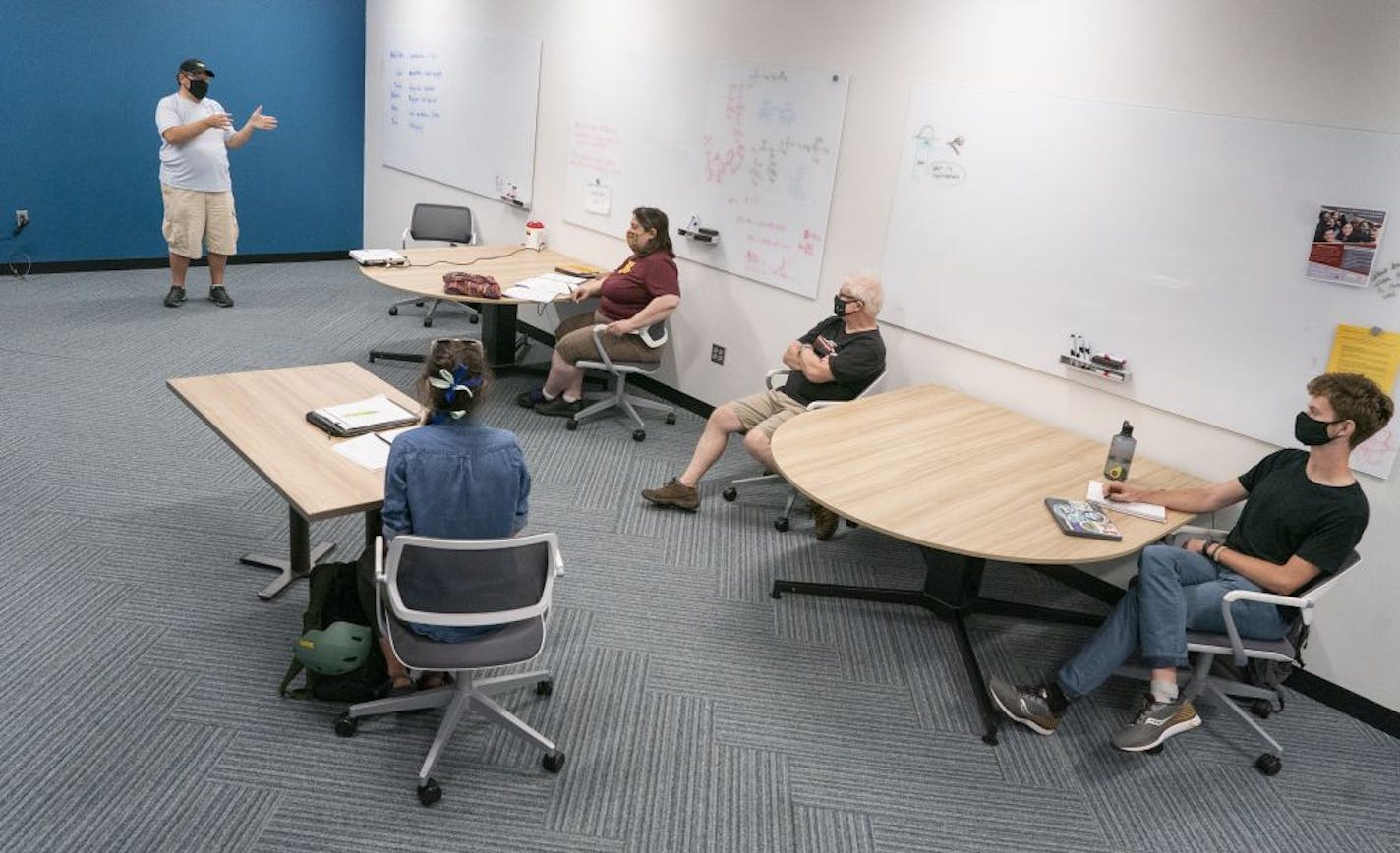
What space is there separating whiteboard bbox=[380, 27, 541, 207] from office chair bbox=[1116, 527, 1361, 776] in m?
4.78

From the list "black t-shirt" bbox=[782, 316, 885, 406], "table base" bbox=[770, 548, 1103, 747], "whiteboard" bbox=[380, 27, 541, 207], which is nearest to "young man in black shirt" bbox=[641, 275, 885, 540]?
"black t-shirt" bbox=[782, 316, 885, 406]

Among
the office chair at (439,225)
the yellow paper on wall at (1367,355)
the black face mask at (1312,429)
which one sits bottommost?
the office chair at (439,225)

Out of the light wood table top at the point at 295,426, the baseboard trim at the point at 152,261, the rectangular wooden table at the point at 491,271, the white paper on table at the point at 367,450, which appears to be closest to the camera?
the light wood table top at the point at 295,426

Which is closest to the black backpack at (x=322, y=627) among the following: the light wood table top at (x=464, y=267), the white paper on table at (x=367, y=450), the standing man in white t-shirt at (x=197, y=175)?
the white paper on table at (x=367, y=450)

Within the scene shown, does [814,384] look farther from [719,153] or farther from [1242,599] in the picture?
[1242,599]

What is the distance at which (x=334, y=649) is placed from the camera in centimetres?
294

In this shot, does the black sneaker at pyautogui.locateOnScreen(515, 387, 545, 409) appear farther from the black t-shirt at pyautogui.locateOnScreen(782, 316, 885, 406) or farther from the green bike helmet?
the green bike helmet

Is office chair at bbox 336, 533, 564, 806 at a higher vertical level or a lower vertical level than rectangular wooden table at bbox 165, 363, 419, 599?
lower

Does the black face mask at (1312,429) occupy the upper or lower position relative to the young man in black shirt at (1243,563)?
upper

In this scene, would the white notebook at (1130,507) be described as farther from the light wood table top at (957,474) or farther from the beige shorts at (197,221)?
the beige shorts at (197,221)

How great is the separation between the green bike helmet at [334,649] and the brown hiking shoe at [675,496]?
1760 millimetres

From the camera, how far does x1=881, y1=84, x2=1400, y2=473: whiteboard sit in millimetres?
3416

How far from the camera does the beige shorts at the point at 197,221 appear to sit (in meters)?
6.62

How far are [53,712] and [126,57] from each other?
222 inches
